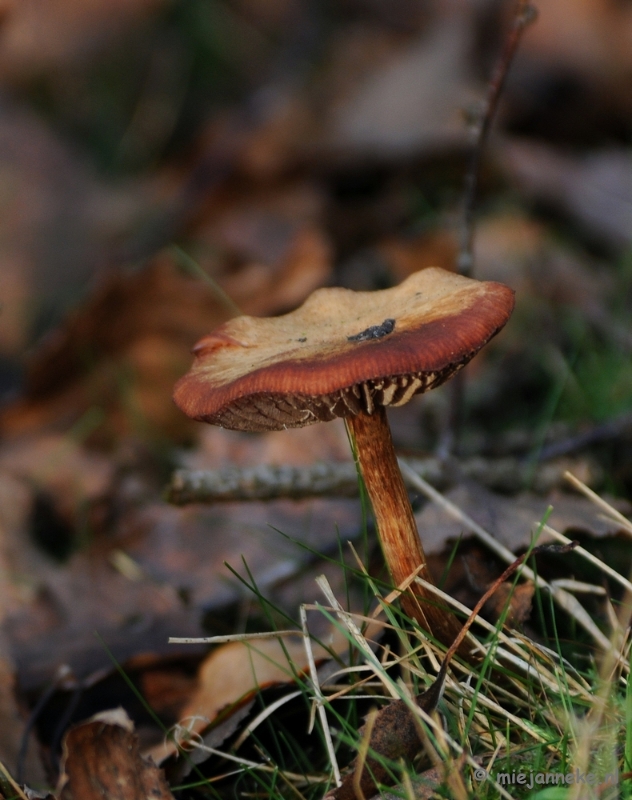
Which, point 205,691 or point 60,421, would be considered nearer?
point 205,691

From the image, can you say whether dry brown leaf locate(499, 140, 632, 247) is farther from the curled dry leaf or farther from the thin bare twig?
the curled dry leaf

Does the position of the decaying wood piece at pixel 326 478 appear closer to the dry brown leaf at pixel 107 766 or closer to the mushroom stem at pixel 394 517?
the mushroom stem at pixel 394 517

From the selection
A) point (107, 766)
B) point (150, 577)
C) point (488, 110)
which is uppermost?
point (488, 110)

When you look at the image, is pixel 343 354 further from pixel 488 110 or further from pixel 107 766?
pixel 488 110

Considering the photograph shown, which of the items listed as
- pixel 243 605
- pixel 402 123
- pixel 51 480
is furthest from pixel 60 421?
pixel 402 123

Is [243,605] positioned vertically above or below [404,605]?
below

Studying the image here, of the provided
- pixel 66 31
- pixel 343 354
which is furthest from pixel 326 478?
pixel 66 31

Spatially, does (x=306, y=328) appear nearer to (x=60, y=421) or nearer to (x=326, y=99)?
(x=60, y=421)
